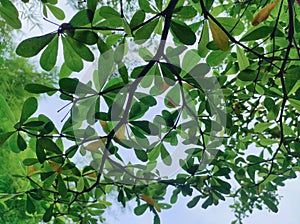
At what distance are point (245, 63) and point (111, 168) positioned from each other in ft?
0.79

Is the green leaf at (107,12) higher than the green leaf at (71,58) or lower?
higher

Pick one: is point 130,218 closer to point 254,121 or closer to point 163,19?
point 254,121

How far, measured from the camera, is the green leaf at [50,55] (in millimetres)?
389

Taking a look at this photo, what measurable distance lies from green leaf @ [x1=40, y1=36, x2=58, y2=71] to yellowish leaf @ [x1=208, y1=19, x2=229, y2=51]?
15 cm

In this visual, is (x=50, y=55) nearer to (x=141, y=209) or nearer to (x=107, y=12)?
(x=107, y=12)

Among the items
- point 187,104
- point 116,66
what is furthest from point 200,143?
point 116,66

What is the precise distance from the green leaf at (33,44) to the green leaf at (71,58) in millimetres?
23

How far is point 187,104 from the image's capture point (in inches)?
19.6

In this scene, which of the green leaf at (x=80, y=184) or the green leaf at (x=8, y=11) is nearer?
the green leaf at (x=8, y=11)

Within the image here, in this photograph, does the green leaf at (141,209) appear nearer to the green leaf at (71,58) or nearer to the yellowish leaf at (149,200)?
the yellowish leaf at (149,200)

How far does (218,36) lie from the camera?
394 mm

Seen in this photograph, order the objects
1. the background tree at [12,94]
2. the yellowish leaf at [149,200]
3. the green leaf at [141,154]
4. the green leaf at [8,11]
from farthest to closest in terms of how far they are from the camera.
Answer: the background tree at [12,94] → the yellowish leaf at [149,200] → the green leaf at [141,154] → the green leaf at [8,11]

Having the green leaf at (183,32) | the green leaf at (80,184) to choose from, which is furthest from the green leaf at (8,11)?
the green leaf at (80,184)

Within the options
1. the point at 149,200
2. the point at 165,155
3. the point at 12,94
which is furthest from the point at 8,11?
the point at 12,94
